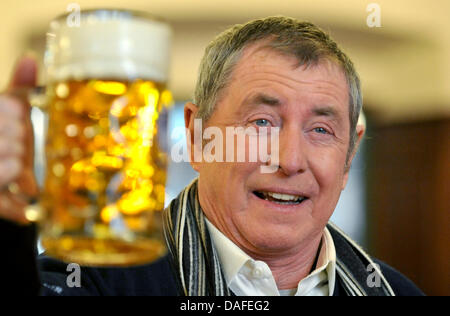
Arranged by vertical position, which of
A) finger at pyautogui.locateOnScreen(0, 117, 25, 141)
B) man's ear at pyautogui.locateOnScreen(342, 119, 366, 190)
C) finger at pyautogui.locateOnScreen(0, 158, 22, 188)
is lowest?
man's ear at pyautogui.locateOnScreen(342, 119, 366, 190)

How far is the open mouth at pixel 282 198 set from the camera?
999 mm

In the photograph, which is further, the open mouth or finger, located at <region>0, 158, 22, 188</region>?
the open mouth

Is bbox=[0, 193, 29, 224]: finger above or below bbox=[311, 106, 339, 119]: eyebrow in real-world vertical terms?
below

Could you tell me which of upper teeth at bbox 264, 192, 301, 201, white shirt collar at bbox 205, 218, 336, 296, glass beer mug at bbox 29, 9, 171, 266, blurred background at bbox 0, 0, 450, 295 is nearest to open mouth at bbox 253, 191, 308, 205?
upper teeth at bbox 264, 192, 301, 201

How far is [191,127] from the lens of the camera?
1142 mm

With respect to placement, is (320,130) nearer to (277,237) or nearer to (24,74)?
(277,237)

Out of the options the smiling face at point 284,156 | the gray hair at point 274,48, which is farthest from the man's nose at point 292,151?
the gray hair at point 274,48

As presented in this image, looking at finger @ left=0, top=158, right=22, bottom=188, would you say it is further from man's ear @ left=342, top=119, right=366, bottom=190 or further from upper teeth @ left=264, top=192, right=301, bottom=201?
man's ear @ left=342, top=119, right=366, bottom=190

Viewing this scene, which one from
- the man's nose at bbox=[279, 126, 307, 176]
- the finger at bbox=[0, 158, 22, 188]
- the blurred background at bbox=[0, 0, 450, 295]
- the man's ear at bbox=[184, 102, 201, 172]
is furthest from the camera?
the blurred background at bbox=[0, 0, 450, 295]

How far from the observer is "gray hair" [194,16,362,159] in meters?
1.02

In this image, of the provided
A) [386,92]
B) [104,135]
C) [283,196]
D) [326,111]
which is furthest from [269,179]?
[386,92]

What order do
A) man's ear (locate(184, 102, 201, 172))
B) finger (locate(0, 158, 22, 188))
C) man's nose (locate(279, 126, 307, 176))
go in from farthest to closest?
man's ear (locate(184, 102, 201, 172)) → man's nose (locate(279, 126, 307, 176)) → finger (locate(0, 158, 22, 188))

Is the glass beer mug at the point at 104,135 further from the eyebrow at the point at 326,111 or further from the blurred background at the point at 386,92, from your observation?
the blurred background at the point at 386,92

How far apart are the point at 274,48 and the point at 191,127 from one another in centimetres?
21
